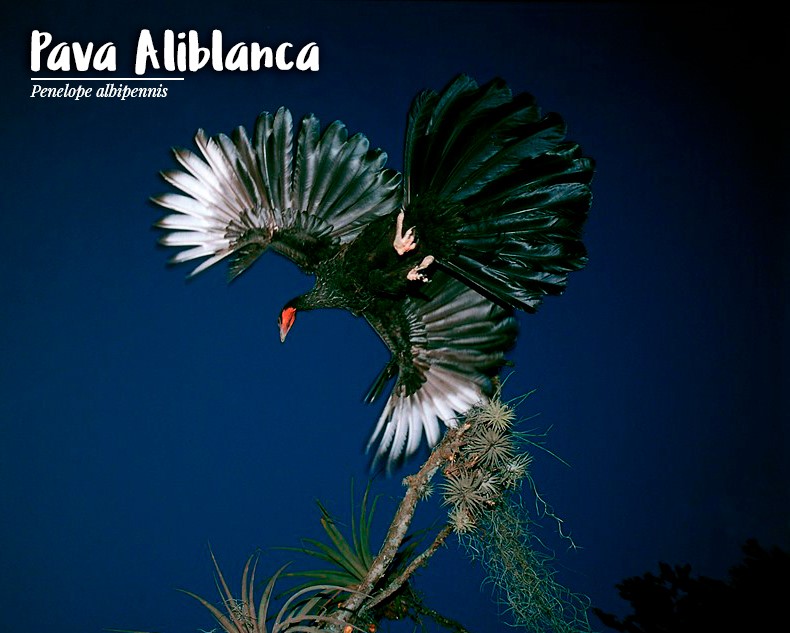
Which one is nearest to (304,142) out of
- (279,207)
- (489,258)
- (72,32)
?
(279,207)

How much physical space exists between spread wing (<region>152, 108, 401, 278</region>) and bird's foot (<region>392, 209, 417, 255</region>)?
0.26 m

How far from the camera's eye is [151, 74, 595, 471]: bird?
6.18ft

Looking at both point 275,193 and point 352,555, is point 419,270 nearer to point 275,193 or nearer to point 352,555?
point 275,193

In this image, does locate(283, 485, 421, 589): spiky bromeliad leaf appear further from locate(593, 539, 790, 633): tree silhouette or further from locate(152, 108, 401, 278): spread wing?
locate(593, 539, 790, 633): tree silhouette

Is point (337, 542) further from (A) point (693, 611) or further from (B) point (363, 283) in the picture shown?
(A) point (693, 611)

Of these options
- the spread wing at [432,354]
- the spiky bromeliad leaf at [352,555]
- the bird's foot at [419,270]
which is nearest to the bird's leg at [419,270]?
the bird's foot at [419,270]

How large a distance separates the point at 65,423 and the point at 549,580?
142 cm

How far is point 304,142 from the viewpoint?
210cm

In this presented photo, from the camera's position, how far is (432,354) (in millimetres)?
2191

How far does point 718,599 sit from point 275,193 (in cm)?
157

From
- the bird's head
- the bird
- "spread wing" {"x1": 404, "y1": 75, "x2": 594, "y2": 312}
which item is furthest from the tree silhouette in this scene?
the bird's head

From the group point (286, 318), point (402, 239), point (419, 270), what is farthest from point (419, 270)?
point (286, 318)

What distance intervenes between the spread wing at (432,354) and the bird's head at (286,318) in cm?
23

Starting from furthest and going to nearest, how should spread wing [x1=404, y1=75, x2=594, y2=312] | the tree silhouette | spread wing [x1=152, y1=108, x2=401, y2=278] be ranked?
spread wing [x1=152, y1=108, x2=401, y2=278] < spread wing [x1=404, y1=75, x2=594, y2=312] < the tree silhouette
